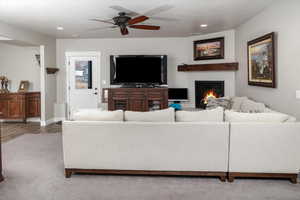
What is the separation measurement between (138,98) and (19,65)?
12.4 ft

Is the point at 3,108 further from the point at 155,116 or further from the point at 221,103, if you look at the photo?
the point at 155,116

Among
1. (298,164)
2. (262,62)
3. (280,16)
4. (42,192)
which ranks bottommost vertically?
(42,192)

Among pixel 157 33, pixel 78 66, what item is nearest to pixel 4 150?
pixel 78 66

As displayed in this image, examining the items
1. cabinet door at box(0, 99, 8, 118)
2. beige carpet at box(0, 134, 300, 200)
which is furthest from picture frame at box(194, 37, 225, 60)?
cabinet door at box(0, 99, 8, 118)

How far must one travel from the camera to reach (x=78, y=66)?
832 cm

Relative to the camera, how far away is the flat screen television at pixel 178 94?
785cm

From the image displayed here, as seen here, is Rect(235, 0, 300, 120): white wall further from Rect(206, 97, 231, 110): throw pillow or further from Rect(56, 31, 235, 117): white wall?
Rect(56, 31, 235, 117): white wall

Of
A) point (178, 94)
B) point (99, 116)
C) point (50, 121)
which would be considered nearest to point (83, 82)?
point (50, 121)

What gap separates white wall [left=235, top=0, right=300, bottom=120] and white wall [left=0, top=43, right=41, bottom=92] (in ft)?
20.4

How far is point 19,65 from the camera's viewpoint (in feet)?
27.4

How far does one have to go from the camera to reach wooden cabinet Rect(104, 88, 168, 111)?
7648mm

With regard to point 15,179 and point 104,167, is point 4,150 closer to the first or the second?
point 15,179

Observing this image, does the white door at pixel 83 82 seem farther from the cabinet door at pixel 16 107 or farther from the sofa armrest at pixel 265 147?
the sofa armrest at pixel 265 147

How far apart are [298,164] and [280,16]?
7.46 feet
